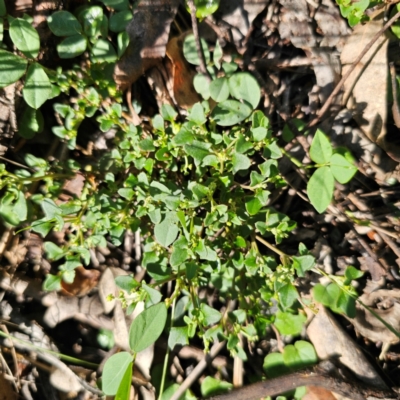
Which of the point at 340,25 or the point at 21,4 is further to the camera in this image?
the point at 340,25

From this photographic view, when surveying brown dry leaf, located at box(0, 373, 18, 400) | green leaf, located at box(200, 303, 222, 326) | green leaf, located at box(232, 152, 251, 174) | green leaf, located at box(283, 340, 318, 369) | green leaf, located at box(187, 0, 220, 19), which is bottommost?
brown dry leaf, located at box(0, 373, 18, 400)

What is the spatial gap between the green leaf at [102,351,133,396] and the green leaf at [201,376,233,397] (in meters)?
0.52

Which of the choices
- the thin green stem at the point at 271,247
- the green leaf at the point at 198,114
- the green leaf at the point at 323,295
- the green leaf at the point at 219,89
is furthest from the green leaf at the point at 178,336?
the green leaf at the point at 219,89

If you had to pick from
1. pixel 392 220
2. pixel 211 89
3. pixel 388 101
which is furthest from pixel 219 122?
pixel 392 220

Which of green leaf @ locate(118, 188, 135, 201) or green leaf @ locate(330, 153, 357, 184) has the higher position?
green leaf @ locate(330, 153, 357, 184)

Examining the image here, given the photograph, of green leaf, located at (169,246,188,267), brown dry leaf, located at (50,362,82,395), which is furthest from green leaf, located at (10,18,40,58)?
brown dry leaf, located at (50,362,82,395)

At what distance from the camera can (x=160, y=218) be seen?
1751 mm

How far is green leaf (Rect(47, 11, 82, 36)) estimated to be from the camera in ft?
5.97

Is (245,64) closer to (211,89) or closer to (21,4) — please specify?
(211,89)

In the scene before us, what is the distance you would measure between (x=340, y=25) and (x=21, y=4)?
4.90 feet

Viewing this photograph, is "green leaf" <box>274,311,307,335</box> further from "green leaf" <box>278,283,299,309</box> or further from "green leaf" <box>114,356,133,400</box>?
"green leaf" <box>114,356,133,400</box>

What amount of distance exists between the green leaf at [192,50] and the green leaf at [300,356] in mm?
1416

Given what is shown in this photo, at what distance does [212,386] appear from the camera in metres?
2.11

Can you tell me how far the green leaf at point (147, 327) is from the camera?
1662mm
